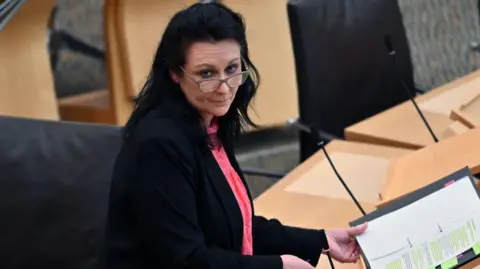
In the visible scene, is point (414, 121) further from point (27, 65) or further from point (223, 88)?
point (27, 65)

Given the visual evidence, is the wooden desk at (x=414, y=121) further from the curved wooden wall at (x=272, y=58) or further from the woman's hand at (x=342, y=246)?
the curved wooden wall at (x=272, y=58)

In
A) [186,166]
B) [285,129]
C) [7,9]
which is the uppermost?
[7,9]

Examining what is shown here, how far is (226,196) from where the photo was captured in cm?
133

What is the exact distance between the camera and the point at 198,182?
1300 mm

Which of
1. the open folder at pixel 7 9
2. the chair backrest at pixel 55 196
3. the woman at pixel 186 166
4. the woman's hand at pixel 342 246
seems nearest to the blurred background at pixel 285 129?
the open folder at pixel 7 9

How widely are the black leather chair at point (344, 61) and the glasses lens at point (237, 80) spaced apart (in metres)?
1.00

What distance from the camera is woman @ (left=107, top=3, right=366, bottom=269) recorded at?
4.10ft

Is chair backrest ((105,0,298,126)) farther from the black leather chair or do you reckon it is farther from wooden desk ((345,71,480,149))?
wooden desk ((345,71,480,149))

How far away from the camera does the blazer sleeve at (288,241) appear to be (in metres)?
1.47

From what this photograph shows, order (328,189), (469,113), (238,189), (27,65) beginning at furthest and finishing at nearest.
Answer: (27,65) < (469,113) < (328,189) < (238,189)

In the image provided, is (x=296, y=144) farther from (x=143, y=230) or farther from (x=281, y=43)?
(x=143, y=230)

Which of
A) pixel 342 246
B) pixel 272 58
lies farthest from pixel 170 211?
pixel 272 58

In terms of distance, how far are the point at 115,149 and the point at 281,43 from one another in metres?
1.89

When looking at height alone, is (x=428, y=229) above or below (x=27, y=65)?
below
